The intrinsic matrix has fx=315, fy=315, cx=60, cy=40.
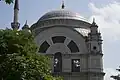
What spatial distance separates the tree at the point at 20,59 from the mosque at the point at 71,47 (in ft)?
62.5

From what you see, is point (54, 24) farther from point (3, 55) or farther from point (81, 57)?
point (3, 55)

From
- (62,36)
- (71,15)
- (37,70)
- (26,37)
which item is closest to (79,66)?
(62,36)

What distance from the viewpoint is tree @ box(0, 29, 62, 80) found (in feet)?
54.4

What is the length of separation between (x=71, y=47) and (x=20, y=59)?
77.7 feet

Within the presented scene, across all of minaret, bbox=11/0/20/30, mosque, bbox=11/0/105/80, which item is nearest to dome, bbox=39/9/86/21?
mosque, bbox=11/0/105/80

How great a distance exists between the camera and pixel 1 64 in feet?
57.7

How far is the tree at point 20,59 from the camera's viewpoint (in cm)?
1659

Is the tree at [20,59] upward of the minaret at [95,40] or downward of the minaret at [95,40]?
downward

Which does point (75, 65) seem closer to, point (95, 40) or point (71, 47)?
point (71, 47)

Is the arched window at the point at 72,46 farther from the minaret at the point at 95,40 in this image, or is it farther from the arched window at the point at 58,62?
the minaret at the point at 95,40

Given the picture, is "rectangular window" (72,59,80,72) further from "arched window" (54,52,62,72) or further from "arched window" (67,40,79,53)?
"arched window" (54,52,62,72)

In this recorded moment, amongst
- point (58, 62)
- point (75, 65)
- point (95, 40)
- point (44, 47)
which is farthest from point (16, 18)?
point (95, 40)

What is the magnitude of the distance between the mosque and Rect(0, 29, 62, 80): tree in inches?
750

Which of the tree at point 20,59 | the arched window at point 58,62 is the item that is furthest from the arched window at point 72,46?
the tree at point 20,59
